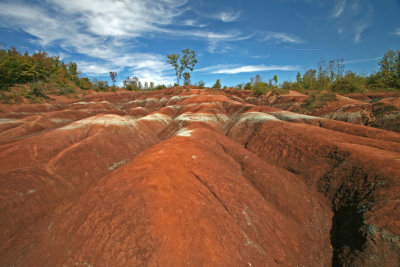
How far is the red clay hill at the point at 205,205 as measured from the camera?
3.62 m

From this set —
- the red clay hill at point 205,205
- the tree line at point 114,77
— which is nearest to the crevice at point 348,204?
the red clay hill at point 205,205

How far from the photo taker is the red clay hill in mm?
3625

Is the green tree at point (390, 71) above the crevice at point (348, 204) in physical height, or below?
above

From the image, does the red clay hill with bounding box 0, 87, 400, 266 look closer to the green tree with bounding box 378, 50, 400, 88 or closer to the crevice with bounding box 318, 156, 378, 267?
the crevice with bounding box 318, 156, 378, 267

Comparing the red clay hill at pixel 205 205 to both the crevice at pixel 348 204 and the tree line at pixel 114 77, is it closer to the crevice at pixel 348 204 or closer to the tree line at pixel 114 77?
the crevice at pixel 348 204

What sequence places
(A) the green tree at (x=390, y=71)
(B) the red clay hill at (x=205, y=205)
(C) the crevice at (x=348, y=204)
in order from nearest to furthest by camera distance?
(B) the red clay hill at (x=205, y=205) → (C) the crevice at (x=348, y=204) → (A) the green tree at (x=390, y=71)

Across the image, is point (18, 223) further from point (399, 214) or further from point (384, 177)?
point (384, 177)

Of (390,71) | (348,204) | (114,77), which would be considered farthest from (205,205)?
(114,77)

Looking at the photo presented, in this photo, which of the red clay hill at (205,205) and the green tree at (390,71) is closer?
the red clay hill at (205,205)

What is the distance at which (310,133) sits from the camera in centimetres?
970

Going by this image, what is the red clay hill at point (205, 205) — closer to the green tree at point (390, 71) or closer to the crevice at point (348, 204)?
the crevice at point (348, 204)

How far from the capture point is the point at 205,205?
4602mm

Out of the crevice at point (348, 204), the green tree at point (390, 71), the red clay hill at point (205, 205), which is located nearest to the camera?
the red clay hill at point (205, 205)

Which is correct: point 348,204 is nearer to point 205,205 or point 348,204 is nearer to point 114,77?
point 205,205
